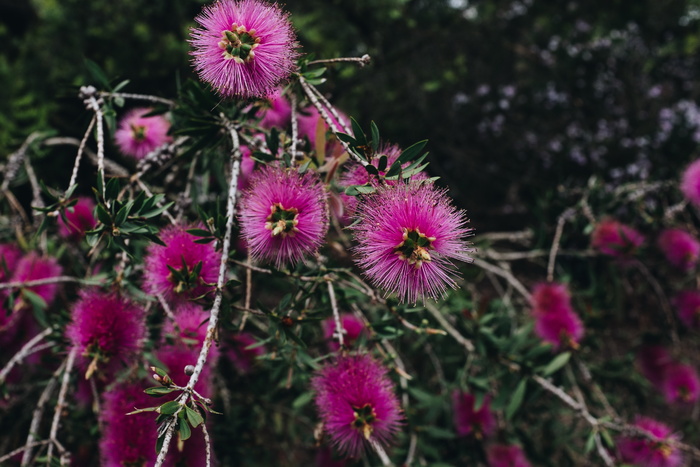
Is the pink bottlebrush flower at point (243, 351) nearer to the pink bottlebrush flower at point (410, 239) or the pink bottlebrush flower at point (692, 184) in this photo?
the pink bottlebrush flower at point (410, 239)

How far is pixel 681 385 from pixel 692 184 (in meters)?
0.92

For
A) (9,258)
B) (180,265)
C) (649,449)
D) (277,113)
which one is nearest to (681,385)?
(649,449)

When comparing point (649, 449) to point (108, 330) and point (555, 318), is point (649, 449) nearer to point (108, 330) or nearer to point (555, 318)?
point (555, 318)

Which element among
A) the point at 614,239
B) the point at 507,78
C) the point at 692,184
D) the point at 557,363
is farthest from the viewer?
the point at 507,78

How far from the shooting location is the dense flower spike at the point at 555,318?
1.88m

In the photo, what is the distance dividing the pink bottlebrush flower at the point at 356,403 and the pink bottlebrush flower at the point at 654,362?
184 centimetres

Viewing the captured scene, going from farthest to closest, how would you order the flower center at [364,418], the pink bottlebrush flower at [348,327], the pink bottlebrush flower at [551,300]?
1. the pink bottlebrush flower at [551,300]
2. the pink bottlebrush flower at [348,327]
3. the flower center at [364,418]

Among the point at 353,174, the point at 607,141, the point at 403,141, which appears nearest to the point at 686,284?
the point at 607,141

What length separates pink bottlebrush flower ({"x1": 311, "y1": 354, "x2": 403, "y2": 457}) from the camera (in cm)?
114

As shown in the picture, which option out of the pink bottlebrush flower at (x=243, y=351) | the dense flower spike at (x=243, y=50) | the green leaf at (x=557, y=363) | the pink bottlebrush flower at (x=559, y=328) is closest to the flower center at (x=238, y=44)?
the dense flower spike at (x=243, y=50)

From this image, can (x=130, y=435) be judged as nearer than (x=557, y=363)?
Yes

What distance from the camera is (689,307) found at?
2309mm

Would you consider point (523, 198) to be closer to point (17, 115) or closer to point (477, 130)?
point (477, 130)

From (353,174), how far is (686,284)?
2.28m
